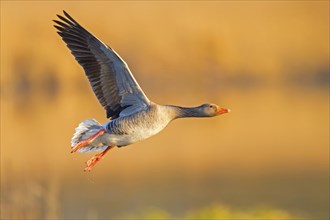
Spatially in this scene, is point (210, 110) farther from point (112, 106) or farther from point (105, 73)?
point (105, 73)

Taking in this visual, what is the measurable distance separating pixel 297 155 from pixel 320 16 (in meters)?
17.7

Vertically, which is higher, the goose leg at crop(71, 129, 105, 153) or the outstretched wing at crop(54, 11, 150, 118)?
the outstretched wing at crop(54, 11, 150, 118)

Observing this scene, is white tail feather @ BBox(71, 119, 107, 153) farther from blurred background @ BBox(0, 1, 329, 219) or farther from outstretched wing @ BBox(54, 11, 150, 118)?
blurred background @ BBox(0, 1, 329, 219)

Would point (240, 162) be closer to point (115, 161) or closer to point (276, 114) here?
point (115, 161)

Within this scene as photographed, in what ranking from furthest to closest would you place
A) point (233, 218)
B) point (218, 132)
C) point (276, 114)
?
1. point (276, 114)
2. point (218, 132)
3. point (233, 218)

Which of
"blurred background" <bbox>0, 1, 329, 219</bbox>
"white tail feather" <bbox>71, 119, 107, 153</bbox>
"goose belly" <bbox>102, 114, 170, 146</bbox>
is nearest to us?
"goose belly" <bbox>102, 114, 170, 146</bbox>

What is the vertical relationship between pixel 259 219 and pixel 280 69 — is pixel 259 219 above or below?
above

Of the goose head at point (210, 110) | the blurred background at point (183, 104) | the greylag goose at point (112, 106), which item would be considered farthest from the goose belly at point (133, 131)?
the blurred background at point (183, 104)

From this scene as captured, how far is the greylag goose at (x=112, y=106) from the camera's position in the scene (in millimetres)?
9992

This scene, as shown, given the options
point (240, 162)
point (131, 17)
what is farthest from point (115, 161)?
point (131, 17)

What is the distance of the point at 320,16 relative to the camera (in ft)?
122

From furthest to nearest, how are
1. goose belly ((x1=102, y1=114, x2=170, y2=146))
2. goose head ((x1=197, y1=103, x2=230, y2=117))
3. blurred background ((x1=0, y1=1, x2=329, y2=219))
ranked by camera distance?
blurred background ((x1=0, y1=1, x2=329, y2=219))
goose head ((x1=197, y1=103, x2=230, y2=117))
goose belly ((x1=102, y1=114, x2=170, y2=146))

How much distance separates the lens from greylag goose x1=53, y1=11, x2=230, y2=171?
9.99 metres

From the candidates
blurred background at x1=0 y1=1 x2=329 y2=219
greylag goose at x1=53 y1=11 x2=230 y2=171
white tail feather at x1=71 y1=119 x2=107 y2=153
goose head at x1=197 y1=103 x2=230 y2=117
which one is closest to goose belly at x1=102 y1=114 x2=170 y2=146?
greylag goose at x1=53 y1=11 x2=230 y2=171
